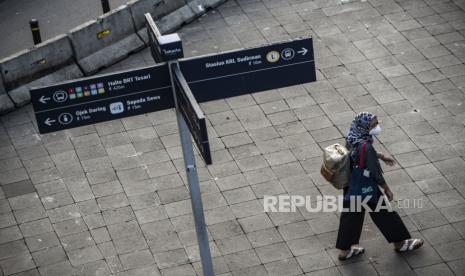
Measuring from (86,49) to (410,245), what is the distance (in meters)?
6.14

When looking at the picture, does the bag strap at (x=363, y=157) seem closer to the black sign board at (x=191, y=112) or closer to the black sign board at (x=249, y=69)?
the black sign board at (x=249, y=69)

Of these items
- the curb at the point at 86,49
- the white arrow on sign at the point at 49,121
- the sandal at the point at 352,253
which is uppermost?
the white arrow on sign at the point at 49,121

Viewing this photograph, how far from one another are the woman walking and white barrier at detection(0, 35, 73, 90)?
5.48m

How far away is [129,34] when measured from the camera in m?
13.4

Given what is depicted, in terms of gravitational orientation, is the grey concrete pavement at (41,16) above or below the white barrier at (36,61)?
below

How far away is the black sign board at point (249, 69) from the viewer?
7.05m

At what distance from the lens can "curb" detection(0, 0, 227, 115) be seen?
12094 millimetres

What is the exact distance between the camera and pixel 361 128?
8641 mm

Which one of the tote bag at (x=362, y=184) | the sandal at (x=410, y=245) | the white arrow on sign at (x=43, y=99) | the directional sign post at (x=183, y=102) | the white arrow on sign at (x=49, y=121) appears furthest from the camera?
the sandal at (x=410, y=245)

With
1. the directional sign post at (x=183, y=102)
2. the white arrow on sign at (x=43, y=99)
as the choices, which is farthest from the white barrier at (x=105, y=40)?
the white arrow on sign at (x=43, y=99)

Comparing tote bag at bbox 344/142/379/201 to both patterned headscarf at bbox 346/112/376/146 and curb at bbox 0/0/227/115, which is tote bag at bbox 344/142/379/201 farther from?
curb at bbox 0/0/227/115

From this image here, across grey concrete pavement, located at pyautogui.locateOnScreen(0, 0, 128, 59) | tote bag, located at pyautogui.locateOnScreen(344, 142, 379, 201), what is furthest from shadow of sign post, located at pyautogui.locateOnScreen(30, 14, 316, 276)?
grey concrete pavement, located at pyautogui.locateOnScreen(0, 0, 128, 59)

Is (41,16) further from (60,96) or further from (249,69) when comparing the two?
(249,69)

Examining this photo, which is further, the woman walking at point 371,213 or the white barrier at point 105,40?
the white barrier at point 105,40
